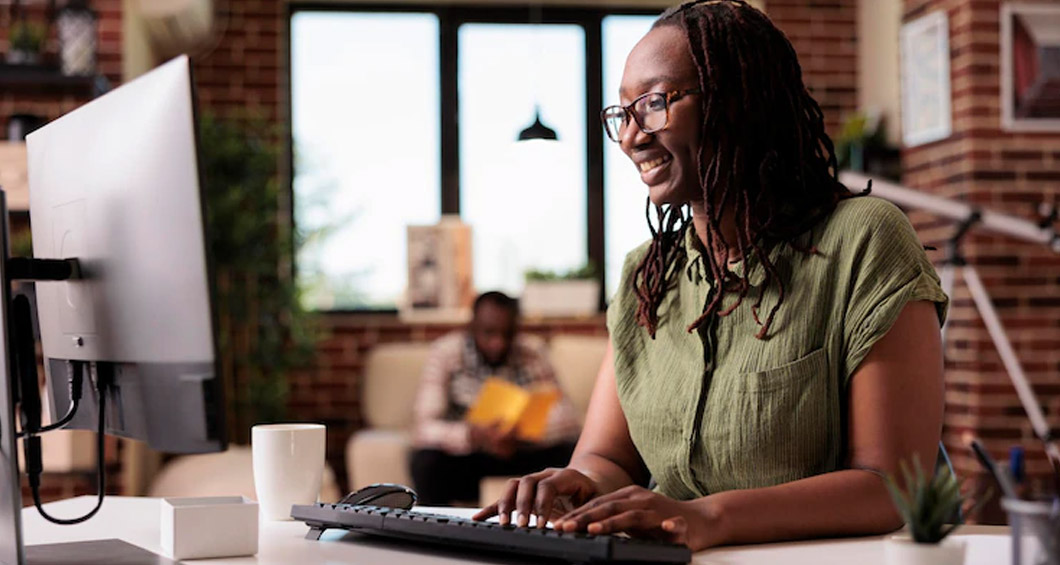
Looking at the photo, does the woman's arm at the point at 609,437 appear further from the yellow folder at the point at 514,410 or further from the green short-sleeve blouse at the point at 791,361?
the yellow folder at the point at 514,410

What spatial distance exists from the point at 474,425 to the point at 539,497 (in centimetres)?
295

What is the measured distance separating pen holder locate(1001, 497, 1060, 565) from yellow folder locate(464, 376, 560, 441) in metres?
3.29

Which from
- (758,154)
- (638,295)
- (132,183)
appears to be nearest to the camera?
(132,183)

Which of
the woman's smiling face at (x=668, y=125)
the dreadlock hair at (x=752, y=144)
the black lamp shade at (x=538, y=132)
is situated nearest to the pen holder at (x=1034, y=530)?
the dreadlock hair at (x=752, y=144)

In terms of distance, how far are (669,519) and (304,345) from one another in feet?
12.7

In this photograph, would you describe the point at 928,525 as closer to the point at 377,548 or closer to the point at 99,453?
the point at 377,548

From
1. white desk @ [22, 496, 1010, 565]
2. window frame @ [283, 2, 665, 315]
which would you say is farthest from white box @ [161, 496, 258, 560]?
window frame @ [283, 2, 665, 315]

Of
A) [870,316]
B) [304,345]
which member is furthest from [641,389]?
[304,345]

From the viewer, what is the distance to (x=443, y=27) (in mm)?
5359

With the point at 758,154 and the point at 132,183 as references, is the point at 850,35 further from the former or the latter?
the point at 132,183

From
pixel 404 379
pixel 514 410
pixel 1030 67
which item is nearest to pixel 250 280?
pixel 404 379

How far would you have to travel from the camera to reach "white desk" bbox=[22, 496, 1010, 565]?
1.07 metres

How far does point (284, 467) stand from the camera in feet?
4.49

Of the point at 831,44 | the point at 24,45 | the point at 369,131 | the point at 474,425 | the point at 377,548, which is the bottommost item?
the point at 474,425
